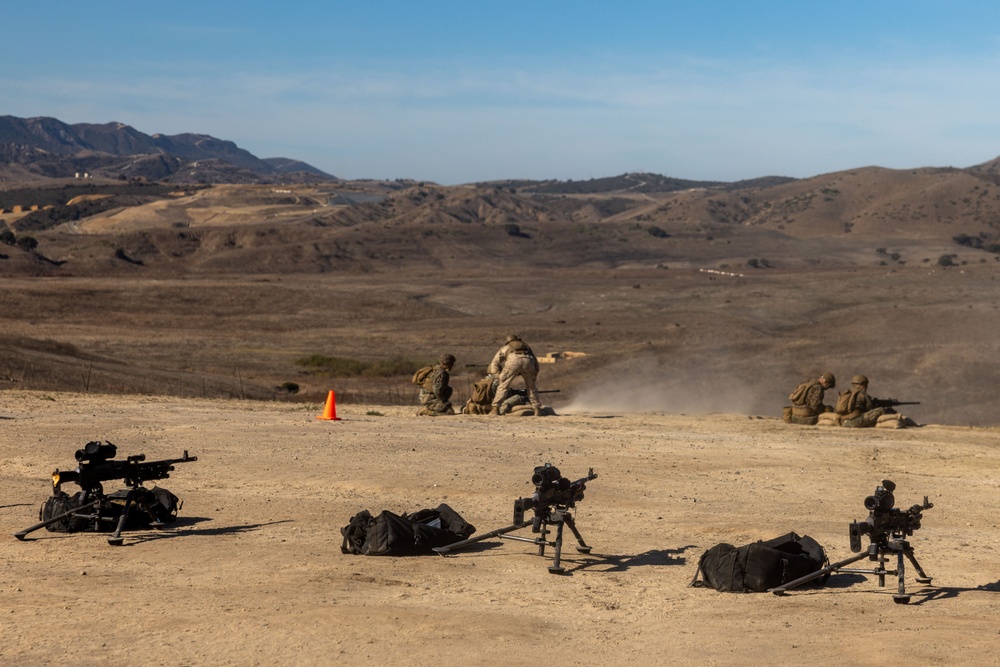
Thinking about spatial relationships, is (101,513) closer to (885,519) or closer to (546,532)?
(546,532)

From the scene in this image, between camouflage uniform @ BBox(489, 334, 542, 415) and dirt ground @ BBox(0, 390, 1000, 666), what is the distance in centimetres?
283

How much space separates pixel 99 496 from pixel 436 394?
12.1 m

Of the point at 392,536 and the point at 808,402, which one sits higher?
the point at 808,402

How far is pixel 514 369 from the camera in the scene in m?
24.3

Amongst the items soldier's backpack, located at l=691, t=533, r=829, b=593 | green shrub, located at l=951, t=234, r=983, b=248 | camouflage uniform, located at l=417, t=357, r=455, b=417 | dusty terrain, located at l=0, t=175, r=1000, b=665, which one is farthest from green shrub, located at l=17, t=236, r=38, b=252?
green shrub, located at l=951, t=234, r=983, b=248

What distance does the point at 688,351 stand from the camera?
142ft

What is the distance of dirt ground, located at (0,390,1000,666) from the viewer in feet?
31.5

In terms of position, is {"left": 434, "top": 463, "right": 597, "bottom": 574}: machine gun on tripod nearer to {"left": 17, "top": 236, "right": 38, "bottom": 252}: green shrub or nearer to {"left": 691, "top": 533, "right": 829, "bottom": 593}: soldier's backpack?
{"left": 691, "top": 533, "right": 829, "bottom": 593}: soldier's backpack

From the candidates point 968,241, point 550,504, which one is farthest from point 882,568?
point 968,241

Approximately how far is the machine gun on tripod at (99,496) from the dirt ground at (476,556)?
251 mm

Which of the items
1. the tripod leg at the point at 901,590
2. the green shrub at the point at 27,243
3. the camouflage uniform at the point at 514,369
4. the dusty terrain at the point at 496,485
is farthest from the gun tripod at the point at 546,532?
the green shrub at the point at 27,243

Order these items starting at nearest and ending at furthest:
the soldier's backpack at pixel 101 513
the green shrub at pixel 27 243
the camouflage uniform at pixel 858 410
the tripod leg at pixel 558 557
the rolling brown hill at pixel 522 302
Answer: the tripod leg at pixel 558 557, the soldier's backpack at pixel 101 513, the camouflage uniform at pixel 858 410, the rolling brown hill at pixel 522 302, the green shrub at pixel 27 243

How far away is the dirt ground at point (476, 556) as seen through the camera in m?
9.59

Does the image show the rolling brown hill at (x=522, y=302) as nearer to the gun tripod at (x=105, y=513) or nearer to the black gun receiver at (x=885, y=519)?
the gun tripod at (x=105, y=513)
